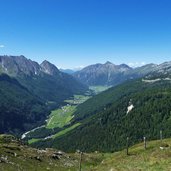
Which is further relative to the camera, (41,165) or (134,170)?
(41,165)

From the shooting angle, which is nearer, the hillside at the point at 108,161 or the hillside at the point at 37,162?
the hillside at the point at 108,161

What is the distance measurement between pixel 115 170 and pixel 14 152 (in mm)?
51257

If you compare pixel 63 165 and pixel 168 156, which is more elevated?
pixel 168 156

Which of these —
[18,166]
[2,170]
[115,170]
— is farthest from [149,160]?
[18,166]

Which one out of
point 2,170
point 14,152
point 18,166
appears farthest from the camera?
point 14,152

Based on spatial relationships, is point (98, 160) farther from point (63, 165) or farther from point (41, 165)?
point (41, 165)

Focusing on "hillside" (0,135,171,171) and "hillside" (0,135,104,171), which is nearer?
"hillside" (0,135,171,171)

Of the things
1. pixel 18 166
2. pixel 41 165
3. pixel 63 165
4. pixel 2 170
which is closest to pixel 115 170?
pixel 2 170

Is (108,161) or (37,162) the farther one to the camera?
(37,162)

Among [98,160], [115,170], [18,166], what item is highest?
[115,170]

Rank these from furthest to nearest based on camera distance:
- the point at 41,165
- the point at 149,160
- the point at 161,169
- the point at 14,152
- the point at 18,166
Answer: the point at 14,152, the point at 41,165, the point at 18,166, the point at 149,160, the point at 161,169

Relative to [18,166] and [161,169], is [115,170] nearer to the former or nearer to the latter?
[161,169]

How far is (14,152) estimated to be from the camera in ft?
281

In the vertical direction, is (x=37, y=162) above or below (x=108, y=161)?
below
